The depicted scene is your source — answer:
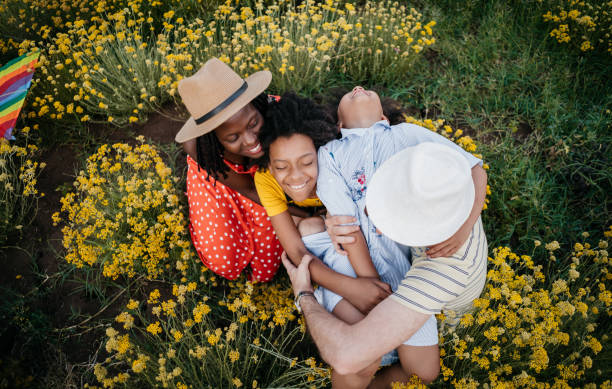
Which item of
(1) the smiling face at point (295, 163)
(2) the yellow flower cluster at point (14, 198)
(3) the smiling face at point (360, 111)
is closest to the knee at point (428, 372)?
(1) the smiling face at point (295, 163)

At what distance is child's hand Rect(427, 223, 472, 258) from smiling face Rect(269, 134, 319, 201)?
3.00ft

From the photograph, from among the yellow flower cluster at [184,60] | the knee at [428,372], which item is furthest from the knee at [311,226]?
the yellow flower cluster at [184,60]

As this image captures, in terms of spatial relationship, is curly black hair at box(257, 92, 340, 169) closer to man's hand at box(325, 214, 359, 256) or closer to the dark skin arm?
man's hand at box(325, 214, 359, 256)

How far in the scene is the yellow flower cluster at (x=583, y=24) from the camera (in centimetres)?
373

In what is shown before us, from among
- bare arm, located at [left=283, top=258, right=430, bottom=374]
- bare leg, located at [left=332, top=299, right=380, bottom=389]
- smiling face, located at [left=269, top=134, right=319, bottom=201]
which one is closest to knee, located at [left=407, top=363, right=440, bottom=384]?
bare leg, located at [left=332, top=299, right=380, bottom=389]

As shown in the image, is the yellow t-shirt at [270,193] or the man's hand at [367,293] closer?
the man's hand at [367,293]

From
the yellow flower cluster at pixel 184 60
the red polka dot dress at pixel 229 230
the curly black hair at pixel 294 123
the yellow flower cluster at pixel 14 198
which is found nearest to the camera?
the curly black hair at pixel 294 123

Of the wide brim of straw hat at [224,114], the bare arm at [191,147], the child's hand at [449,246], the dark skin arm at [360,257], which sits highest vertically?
the wide brim of straw hat at [224,114]

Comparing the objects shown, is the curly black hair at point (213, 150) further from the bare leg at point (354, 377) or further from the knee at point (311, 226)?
the bare leg at point (354, 377)

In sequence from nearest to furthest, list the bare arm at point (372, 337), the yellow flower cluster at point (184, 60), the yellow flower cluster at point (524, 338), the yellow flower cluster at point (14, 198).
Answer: the bare arm at point (372, 337), the yellow flower cluster at point (524, 338), the yellow flower cluster at point (14, 198), the yellow flower cluster at point (184, 60)

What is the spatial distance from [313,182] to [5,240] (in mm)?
2862

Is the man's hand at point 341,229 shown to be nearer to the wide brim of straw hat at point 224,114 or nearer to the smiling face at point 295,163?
the smiling face at point 295,163

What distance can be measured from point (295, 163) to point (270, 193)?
348 mm

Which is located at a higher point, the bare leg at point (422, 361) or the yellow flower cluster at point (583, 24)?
the yellow flower cluster at point (583, 24)
